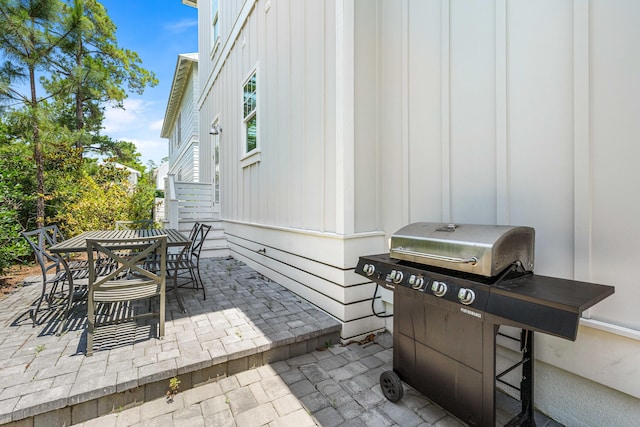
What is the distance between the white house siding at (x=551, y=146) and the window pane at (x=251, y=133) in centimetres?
331

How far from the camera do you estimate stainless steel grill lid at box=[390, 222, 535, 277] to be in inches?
58.8

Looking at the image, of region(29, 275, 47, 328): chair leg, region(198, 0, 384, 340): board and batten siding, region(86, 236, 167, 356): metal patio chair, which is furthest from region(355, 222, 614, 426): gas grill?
region(29, 275, 47, 328): chair leg

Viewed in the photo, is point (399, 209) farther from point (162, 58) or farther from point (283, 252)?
point (162, 58)

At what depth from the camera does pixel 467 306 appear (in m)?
1.49

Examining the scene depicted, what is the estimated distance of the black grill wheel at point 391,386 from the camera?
1.95 m

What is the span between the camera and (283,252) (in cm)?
407

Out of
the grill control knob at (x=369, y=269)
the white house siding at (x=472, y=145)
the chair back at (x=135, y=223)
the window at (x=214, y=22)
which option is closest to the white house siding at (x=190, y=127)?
the window at (x=214, y=22)

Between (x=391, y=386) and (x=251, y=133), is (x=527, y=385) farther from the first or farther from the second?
(x=251, y=133)

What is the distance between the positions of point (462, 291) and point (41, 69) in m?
11.0

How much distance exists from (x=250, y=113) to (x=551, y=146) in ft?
15.7

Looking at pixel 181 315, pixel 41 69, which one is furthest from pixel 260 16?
pixel 41 69

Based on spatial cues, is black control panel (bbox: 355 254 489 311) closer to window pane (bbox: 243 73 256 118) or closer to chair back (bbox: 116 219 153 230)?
window pane (bbox: 243 73 256 118)

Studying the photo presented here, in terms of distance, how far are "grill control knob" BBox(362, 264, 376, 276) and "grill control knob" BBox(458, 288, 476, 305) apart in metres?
0.65

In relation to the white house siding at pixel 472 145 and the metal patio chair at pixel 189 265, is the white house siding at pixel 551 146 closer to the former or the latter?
the white house siding at pixel 472 145
